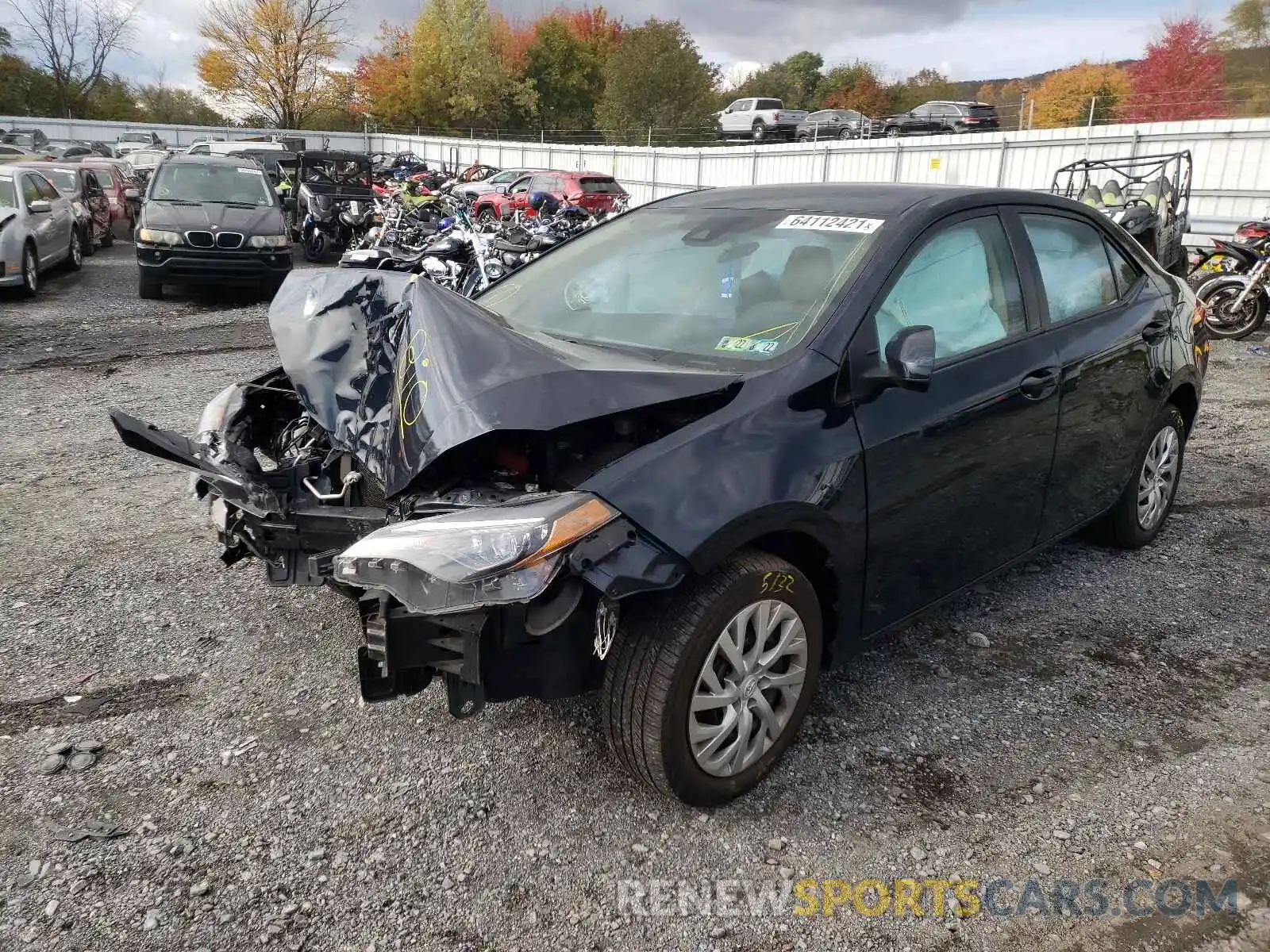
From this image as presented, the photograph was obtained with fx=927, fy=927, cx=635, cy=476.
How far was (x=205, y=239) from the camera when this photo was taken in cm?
1159

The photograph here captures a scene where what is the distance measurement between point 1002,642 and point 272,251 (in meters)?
10.8

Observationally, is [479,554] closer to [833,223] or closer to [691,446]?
[691,446]

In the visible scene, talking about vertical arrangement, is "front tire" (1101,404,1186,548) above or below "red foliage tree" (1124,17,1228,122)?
below

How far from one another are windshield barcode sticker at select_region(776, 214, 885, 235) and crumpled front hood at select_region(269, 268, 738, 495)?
33.5 inches

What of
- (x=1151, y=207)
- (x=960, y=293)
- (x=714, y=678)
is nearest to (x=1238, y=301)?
(x=1151, y=207)

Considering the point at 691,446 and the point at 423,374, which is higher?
the point at 423,374

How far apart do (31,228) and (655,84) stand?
40.1 m

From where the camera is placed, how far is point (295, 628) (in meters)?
3.67

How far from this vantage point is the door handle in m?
3.35

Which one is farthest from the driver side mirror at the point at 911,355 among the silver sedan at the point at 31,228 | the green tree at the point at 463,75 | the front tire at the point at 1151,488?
the green tree at the point at 463,75

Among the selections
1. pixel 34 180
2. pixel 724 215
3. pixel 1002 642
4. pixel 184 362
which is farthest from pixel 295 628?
pixel 34 180

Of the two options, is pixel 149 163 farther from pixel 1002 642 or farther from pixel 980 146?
pixel 1002 642

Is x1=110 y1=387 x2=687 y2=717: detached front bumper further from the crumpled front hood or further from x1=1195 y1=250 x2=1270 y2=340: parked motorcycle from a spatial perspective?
x1=1195 y1=250 x2=1270 y2=340: parked motorcycle

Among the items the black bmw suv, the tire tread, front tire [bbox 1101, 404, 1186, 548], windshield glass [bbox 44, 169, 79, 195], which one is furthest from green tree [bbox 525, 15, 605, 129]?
the tire tread
